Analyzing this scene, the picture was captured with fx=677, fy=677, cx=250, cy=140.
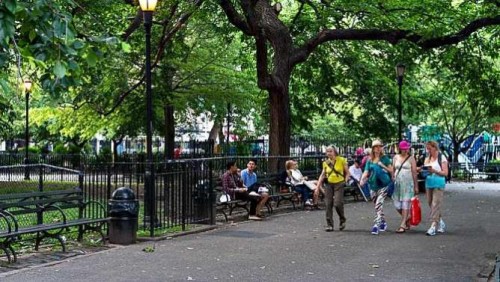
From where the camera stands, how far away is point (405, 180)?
13.1 m

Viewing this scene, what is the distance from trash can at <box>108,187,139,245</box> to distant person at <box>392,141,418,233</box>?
203 inches

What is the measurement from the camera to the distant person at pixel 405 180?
13.1 m

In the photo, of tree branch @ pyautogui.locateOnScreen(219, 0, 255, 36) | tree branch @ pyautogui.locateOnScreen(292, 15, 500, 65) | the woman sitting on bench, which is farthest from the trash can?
tree branch @ pyautogui.locateOnScreen(292, 15, 500, 65)

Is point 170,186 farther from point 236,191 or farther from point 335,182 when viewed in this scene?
point 335,182

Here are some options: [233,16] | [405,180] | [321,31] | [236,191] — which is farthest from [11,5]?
[321,31]

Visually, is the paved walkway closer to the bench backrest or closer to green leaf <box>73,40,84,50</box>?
the bench backrest

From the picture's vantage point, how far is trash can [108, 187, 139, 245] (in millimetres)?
11352

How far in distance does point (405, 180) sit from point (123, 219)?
5.47 m

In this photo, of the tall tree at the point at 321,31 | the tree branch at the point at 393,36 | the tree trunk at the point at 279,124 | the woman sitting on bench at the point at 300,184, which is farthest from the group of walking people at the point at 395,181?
the tree trunk at the point at 279,124

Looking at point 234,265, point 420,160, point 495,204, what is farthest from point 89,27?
point 420,160

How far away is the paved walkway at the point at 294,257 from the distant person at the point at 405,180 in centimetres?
46

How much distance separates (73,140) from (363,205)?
105ft

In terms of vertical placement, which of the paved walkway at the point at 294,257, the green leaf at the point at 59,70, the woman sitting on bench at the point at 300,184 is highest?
the green leaf at the point at 59,70

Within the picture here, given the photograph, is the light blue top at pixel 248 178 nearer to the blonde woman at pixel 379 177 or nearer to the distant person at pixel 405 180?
the blonde woman at pixel 379 177
